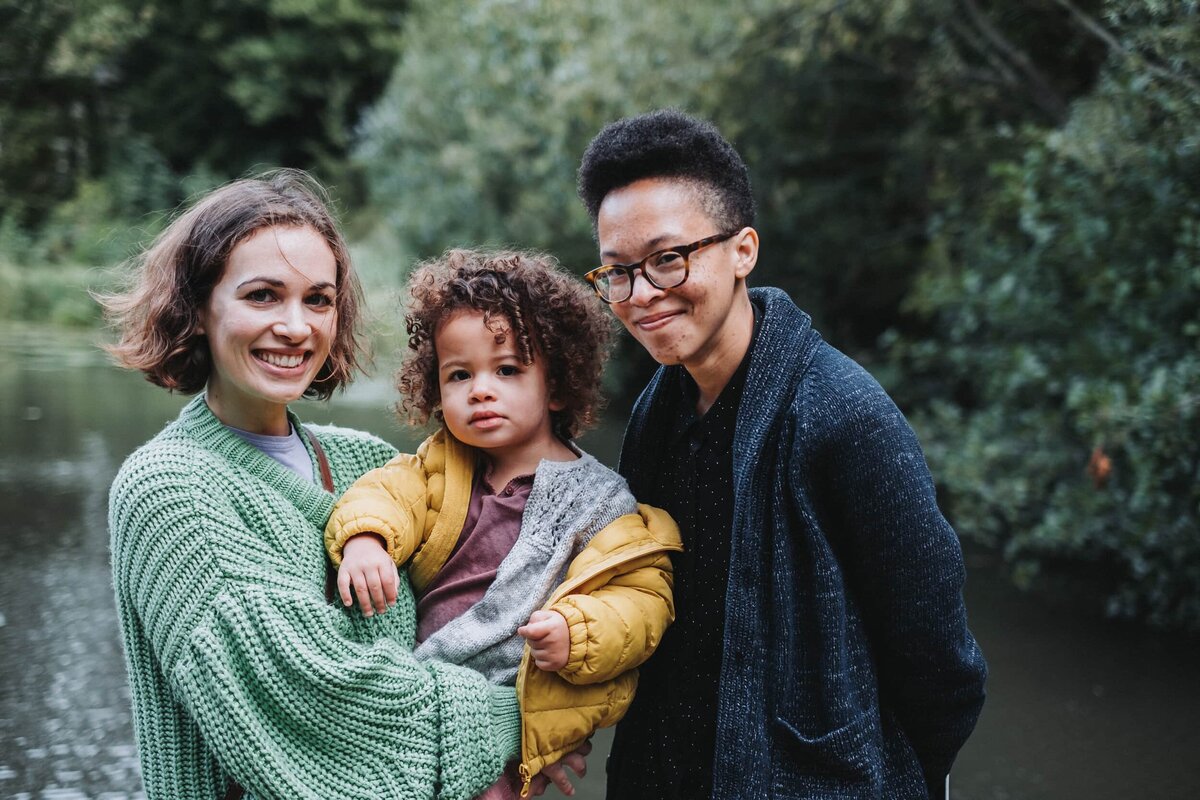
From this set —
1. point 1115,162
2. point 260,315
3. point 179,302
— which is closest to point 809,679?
point 260,315

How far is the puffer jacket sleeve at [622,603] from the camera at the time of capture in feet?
6.26

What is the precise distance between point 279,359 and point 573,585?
67 cm

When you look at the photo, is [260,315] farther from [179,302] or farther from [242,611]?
[242,611]

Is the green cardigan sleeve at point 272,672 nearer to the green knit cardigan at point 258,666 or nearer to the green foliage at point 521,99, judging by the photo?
the green knit cardigan at point 258,666

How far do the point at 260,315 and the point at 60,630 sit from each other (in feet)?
11.9

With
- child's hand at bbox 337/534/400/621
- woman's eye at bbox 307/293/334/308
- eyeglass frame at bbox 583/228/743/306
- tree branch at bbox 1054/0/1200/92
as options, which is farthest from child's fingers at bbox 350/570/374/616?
tree branch at bbox 1054/0/1200/92

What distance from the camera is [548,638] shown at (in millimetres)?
1875

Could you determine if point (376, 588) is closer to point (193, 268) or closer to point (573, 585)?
point (573, 585)

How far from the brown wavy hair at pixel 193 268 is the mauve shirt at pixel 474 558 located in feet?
1.54

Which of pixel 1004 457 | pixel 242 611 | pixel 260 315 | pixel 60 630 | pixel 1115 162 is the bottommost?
pixel 60 630

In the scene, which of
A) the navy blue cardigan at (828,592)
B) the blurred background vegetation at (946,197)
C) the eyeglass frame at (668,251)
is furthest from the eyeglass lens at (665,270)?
the blurred background vegetation at (946,197)

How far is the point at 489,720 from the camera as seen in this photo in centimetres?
191

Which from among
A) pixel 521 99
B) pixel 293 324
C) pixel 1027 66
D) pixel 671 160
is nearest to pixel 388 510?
pixel 293 324

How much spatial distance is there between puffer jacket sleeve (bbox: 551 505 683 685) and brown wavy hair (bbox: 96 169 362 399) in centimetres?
71
